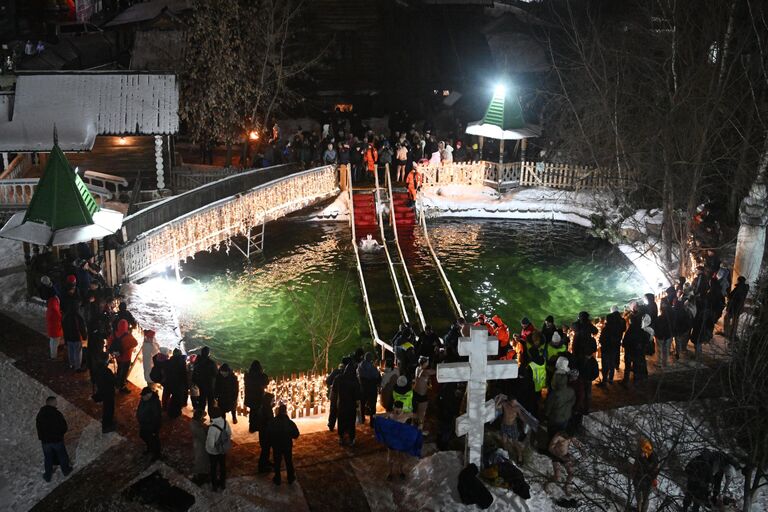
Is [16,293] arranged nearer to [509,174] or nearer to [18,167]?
Answer: [18,167]

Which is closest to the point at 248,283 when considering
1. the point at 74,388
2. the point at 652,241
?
the point at 74,388

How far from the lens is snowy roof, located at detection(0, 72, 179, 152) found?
94.9ft

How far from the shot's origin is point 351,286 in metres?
24.1

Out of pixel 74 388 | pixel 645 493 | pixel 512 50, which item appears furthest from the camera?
pixel 512 50

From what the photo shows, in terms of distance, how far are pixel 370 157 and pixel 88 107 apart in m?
10.5

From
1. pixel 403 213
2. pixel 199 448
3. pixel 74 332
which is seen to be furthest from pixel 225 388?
pixel 403 213

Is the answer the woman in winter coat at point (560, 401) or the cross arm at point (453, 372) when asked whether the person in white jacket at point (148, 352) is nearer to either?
the cross arm at point (453, 372)

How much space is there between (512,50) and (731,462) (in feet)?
109

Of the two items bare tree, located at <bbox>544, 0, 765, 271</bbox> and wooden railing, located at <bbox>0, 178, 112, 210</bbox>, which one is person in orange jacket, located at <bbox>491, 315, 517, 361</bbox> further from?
wooden railing, located at <bbox>0, 178, 112, 210</bbox>

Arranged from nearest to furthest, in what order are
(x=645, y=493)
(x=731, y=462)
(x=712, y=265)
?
1. (x=645, y=493)
2. (x=731, y=462)
3. (x=712, y=265)

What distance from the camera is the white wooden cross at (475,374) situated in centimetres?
1217

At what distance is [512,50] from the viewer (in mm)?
41969

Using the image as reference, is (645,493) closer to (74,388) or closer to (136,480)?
(136,480)

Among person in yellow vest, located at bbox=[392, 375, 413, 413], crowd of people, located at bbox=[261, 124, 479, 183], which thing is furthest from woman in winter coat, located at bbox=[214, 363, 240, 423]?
crowd of people, located at bbox=[261, 124, 479, 183]
